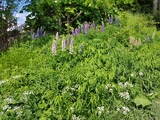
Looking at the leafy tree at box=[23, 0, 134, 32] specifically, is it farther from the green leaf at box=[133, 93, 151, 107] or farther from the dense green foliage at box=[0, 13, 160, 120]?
the green leaf at box=[133, 93, 151, 107]

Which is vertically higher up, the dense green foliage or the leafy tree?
the leafy tree

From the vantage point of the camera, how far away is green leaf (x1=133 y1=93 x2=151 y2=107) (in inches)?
167

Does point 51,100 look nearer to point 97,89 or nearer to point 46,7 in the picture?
point 97,89

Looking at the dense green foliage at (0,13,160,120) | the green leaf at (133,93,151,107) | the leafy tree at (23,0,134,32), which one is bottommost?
the green leaf at (133,93,151,107)

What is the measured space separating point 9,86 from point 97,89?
1.34 metres

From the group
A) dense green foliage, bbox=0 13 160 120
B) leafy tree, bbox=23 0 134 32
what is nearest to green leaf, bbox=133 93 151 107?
dense green foliage, bbox=0 13 160 120

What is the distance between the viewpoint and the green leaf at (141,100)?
4238 millimetres

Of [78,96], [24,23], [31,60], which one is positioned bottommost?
[78,96]

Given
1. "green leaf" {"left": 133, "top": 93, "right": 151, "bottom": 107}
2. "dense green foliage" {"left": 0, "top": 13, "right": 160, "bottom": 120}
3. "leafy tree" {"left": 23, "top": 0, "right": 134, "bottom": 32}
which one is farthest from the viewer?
"leafy tree" {"left": 23, "top": 0, "right": 134, "bottom": 32}

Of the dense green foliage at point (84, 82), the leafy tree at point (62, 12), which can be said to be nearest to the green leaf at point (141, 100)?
the dense green foliage at point (84, 82)

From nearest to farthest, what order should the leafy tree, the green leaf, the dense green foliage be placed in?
the dense green foliage < the green leaf < the leafy tree

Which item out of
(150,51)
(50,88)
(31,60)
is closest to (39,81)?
(50,88)

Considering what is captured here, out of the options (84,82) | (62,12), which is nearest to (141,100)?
(84,82)

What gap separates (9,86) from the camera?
13.4 ft
